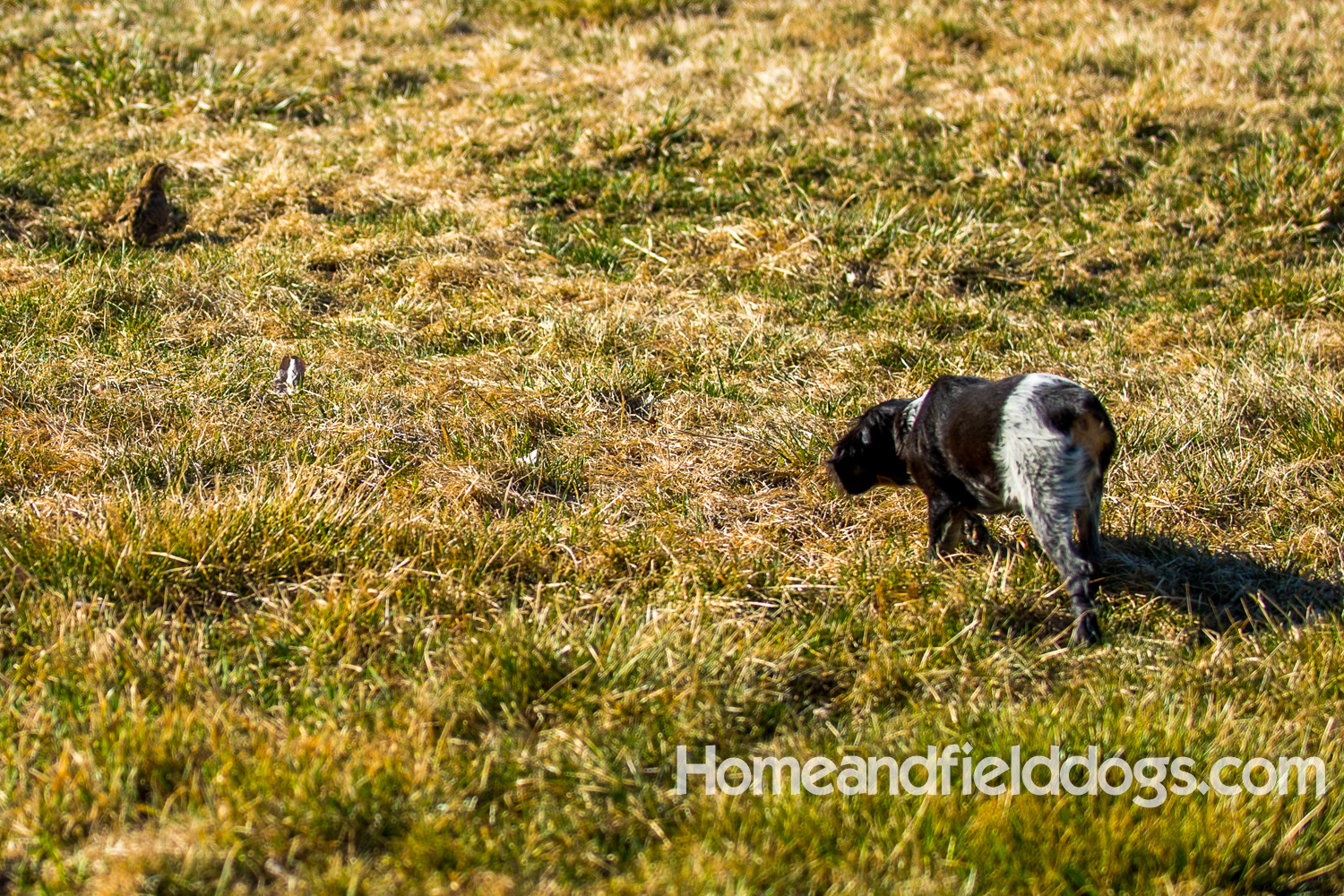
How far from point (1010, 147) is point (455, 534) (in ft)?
17.5

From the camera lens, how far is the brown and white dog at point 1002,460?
342 cm

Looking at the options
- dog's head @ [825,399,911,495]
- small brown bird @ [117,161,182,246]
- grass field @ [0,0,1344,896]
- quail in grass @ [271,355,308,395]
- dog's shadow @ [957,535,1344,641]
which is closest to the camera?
grass field @ [0,0,1344,896]

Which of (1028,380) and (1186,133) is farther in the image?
(1186,133)

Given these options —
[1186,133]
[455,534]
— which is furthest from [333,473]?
[1186,133]

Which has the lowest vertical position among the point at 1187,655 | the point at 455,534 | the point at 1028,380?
the point at 1187,655

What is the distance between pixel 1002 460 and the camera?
140 inches

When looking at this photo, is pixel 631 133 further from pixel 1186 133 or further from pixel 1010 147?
pixel 1186 133

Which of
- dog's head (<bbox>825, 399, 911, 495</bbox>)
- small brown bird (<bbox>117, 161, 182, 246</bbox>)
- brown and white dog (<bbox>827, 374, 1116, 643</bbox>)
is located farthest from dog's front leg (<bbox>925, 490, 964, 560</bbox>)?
small brown bird (<bbox>117, 161, 182, 246</bbox>)

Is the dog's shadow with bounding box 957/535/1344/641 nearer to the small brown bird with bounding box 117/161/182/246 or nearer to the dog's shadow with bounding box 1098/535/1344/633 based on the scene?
the dog's shadow with bounding box 1098/535/1344/633

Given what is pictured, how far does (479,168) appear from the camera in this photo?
7039 millimetres

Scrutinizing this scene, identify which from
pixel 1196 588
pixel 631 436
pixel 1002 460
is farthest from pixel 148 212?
pixel 1196 588

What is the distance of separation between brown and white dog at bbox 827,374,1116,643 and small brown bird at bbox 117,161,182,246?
4.33 metres

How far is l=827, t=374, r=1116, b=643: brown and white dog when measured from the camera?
135 inches

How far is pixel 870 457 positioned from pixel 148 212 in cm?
452
